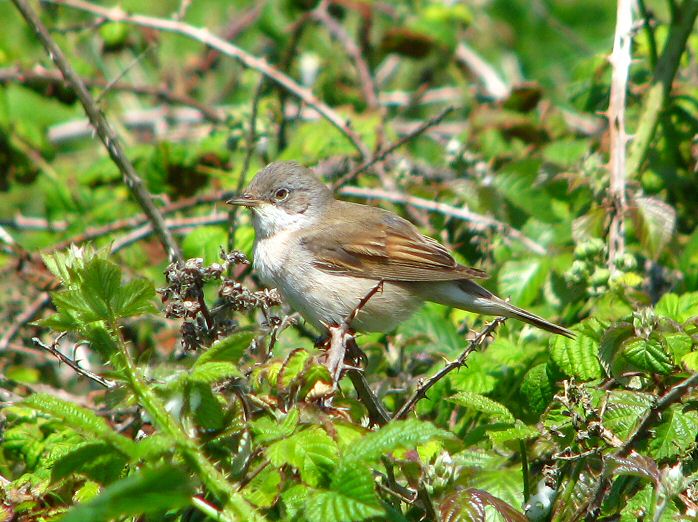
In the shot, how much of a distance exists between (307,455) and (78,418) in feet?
1.80

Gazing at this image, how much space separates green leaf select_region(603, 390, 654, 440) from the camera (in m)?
2.51

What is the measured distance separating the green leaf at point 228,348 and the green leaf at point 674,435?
1.20m

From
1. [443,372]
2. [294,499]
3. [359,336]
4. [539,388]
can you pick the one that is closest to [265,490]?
[294,499]

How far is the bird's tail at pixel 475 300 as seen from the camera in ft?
12.1

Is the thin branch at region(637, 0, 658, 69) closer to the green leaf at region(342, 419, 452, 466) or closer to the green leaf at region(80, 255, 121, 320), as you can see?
the green leaf at region(342, 419, 452, 466)

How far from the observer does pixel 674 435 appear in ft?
7.98

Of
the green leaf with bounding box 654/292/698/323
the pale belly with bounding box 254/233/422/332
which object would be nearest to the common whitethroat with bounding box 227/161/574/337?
the pale belly with bounding box 254/233/422/332

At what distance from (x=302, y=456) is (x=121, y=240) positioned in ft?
8.57

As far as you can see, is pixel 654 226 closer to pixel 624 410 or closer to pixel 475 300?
pixel 475 300

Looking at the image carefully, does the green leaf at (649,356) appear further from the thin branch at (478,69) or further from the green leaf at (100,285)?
the thin branch at (478,69)

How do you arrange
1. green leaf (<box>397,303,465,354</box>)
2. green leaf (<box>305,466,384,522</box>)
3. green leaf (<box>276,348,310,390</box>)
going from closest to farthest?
green leaf (<box>305,466,384,522</box>) → green leaf (<box>276,348,310,390</box>) → green leaf (<box>397,303,465,354</box>)

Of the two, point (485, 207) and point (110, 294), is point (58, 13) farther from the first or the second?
point (110, 294)

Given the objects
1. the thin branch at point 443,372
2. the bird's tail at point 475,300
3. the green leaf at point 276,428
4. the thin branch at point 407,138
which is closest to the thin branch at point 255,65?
the thin branch at point 407,138

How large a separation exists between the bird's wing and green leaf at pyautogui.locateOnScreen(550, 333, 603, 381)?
1255mm
